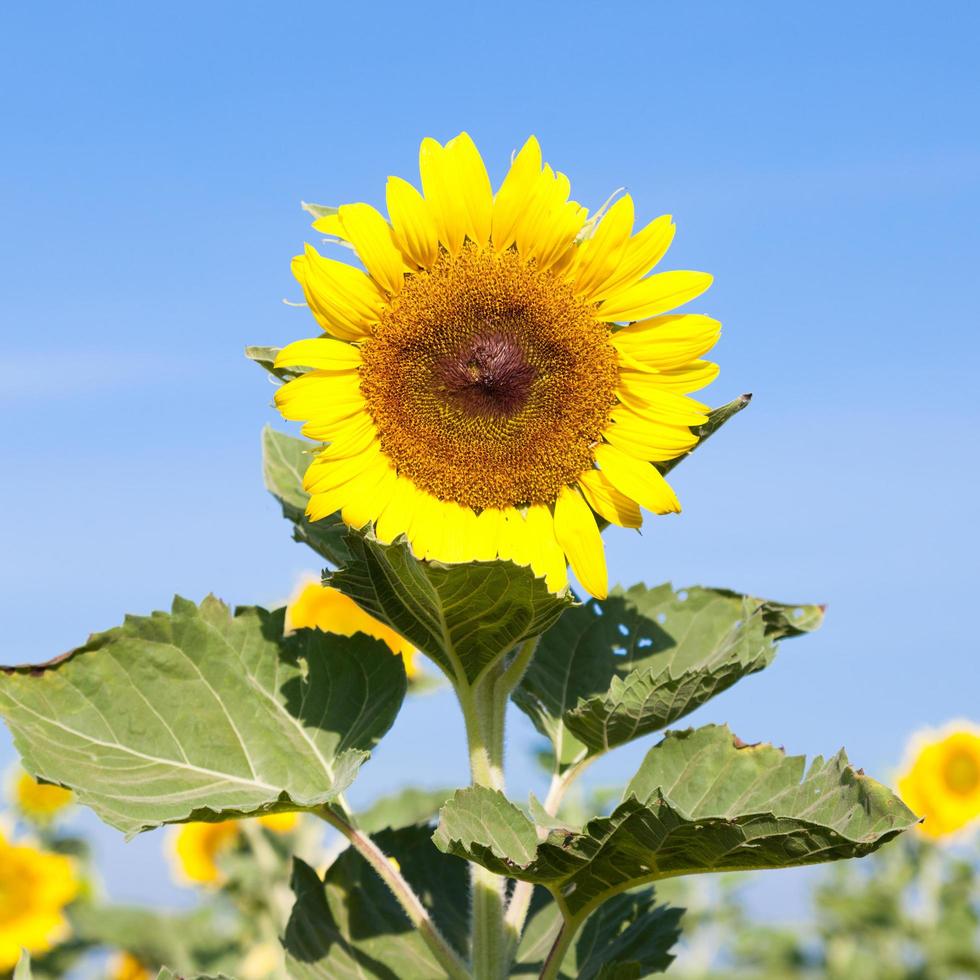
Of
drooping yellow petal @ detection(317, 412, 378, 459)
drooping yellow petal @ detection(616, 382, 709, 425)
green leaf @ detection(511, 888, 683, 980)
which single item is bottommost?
green leaf @ detection(511, 888, 683, 980)

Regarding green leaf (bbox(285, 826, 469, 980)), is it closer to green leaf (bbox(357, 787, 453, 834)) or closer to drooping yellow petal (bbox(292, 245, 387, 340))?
drooping yellow petal (bbox(292, 245, 387, 340))

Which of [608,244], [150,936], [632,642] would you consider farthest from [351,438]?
[150,936]

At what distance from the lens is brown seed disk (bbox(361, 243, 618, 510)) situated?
9.14 feet

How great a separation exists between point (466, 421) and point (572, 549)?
0.37m

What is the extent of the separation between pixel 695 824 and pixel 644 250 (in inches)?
46.0

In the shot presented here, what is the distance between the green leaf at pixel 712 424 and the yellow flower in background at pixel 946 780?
6.91 m

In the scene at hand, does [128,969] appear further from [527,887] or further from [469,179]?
[469,179]

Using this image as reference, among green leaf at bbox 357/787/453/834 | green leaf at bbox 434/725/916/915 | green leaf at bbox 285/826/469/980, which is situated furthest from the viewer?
green leaf at bbox 357/787/453/834

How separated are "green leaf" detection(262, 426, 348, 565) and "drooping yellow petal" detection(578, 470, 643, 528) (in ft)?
1.74

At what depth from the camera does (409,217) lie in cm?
270

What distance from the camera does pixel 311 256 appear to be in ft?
8.92

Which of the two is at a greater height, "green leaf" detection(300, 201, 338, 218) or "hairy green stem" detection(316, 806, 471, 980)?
"green leaf" detection(300, 201, 338, 218)

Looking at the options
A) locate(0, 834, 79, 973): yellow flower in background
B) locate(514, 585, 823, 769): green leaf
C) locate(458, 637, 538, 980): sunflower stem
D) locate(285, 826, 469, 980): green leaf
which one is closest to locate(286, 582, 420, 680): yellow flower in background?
locate(0, 834, 79, 973): yellow flower in background

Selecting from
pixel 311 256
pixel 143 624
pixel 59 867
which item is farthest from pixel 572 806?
pixel 311 256
